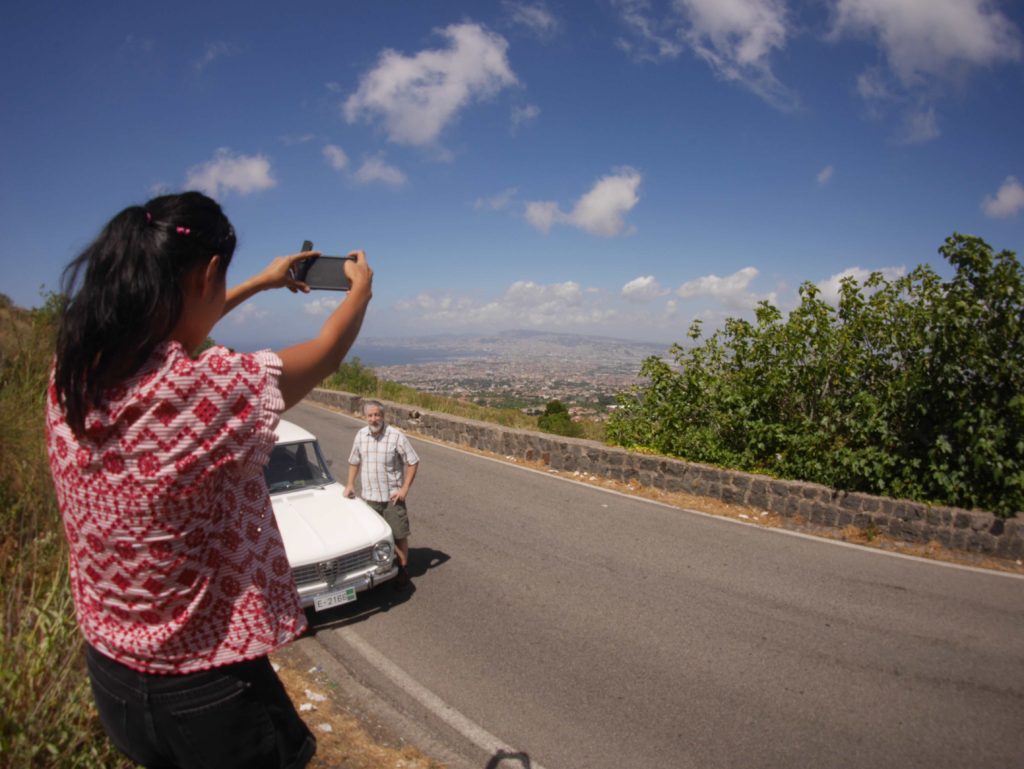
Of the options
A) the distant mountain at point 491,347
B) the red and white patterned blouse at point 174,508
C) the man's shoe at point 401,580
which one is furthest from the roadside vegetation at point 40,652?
the distant mountain at point 491,347

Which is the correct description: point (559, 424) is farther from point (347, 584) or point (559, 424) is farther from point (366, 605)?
point (347, 584)

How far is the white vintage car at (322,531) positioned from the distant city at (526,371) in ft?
26.0

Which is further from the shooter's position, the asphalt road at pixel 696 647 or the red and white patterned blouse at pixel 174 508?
the asphalt road at pixel 696 647

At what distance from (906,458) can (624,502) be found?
4.10 metres

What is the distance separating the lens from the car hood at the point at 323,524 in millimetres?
5781

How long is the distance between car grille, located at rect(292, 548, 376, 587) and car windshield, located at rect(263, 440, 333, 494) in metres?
1.25

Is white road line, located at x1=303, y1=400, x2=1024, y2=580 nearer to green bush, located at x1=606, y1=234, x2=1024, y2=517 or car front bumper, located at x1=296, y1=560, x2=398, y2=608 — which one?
green bush, located at x1=606, y1=234, x2=1024, y2=517

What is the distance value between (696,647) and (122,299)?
5318mm

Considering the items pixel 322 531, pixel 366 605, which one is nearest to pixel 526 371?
pixel 366 605

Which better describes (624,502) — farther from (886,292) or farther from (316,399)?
(316,399)

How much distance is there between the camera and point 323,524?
6211mm

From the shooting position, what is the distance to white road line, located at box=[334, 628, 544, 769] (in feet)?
13.3

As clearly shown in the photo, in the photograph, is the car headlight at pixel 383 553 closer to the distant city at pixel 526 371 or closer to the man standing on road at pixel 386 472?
the man standing on road at pixel 386 472

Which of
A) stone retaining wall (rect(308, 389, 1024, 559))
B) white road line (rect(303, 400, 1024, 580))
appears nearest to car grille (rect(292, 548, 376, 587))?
white road line (rect(303, 400, 1024, 580))
